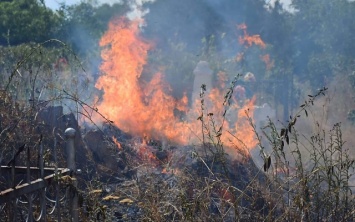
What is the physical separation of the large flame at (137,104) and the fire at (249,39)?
42.6 feet

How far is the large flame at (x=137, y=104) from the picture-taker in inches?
538

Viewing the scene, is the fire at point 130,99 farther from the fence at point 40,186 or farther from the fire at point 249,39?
the fire at point 249,39

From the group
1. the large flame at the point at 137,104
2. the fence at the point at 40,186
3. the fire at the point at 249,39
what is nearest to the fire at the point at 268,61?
the fire at the point at 249,39

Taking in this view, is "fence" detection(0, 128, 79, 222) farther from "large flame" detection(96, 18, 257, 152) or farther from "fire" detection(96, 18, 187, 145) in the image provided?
"fire" detection(96, 18, 187, 145)

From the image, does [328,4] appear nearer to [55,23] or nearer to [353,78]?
[353,78]

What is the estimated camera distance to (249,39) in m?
30.8

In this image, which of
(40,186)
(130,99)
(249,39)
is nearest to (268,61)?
(249,39)

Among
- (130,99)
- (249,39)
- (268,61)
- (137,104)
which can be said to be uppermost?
(249,39)

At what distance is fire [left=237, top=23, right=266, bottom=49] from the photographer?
98.7ft

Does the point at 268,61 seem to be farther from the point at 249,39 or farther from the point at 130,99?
the point at 130,99

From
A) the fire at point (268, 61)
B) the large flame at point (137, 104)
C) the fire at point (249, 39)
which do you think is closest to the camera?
the large flame at point (137, 104)

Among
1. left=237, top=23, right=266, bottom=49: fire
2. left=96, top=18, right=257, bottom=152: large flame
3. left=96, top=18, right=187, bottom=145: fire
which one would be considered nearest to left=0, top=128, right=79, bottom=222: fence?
left=96, top=18, right=257, bottom=152: large flame

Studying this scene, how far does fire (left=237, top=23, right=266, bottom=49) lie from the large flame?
42.6 feet

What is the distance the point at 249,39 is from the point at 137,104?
1767 centimetres
